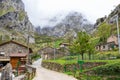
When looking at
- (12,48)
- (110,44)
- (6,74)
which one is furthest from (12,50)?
(6,74)

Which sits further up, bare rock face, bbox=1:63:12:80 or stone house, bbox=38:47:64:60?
stone house, bbox=38:47:64:60

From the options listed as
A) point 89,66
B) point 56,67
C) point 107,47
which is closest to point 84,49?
point 56,67

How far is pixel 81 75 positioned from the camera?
1439 inches

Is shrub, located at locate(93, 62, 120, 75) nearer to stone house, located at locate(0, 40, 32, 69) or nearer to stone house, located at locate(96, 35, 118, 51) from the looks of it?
stone house, located at locate(0, 40, 32, 69)

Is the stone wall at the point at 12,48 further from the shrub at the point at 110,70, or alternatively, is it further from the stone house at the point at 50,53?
the shrub at the point at 110,70

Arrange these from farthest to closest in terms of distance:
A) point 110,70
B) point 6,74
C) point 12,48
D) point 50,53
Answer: point 50,53
point 12,48
point 110,70
point 6,74

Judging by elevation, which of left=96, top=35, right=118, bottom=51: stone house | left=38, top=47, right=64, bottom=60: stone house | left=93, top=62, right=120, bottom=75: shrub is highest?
left=96, top=35, right=118, bottom=51: stone house

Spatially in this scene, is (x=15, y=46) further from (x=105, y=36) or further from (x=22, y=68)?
(x=105, y=36)

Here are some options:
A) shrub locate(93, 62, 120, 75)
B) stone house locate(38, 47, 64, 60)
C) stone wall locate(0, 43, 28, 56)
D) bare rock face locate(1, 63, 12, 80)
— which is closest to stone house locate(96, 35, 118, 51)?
stone house locate(38, 47, 64, 60)

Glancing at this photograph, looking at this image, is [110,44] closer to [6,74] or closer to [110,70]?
[110,70]

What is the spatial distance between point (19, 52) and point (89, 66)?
33.5m

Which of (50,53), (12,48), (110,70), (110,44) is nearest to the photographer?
(110,70)

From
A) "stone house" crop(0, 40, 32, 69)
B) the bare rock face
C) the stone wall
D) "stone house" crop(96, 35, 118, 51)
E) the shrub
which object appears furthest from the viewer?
"stone house" crop(96, 35, 118, 51)

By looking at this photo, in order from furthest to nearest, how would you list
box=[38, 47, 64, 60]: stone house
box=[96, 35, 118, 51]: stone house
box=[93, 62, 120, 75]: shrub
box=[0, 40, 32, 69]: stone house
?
box=[38, 47, 64, 60]: stone house → box=[96, 35, 118, 51]: stone house → box=[0, 40, 32, 69]: stone house → box=[93, 62, 120, 75]: shrub
